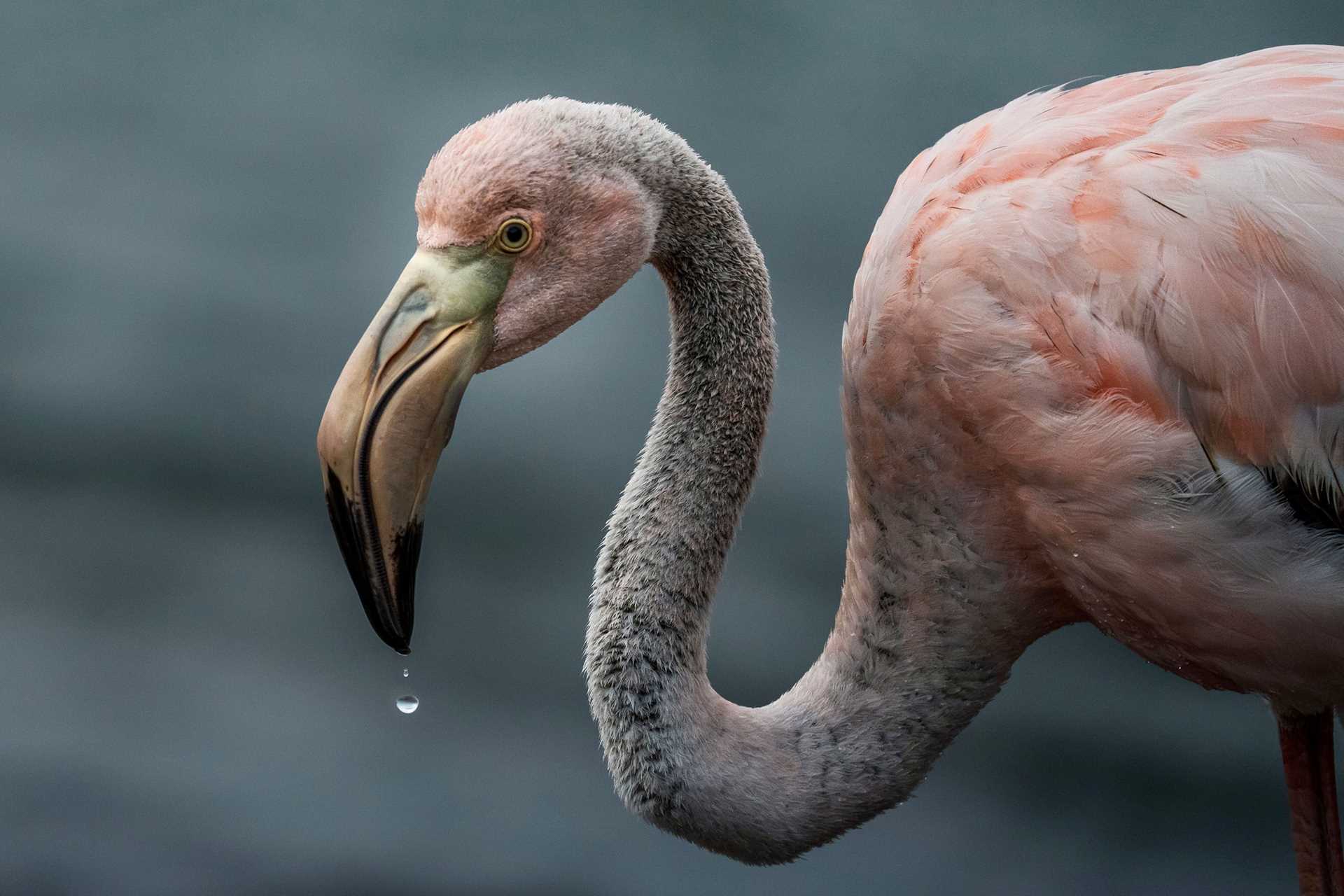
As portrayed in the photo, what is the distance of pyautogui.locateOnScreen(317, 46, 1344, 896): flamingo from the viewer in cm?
227

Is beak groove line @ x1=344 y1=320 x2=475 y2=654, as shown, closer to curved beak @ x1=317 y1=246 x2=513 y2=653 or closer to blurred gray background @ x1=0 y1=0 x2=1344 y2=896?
curved beak @ x1=317 y1=246 x2=513 y2=653

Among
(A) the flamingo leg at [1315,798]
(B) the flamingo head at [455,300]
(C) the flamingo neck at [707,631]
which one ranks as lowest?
(A) the flamingo leg at [1315,798]

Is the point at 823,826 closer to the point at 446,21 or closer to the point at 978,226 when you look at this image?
the point at 978,226

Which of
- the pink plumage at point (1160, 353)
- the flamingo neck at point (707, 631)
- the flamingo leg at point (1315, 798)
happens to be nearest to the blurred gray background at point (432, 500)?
the flamingo leg at point (1315, 798)

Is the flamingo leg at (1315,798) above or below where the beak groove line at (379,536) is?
below

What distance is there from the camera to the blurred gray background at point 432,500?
4109 millimetres

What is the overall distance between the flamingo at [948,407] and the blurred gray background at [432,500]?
1.47 meters

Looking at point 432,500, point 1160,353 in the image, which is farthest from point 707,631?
point 432,500

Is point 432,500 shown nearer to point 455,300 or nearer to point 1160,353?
point 455,300

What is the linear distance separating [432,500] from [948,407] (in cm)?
232

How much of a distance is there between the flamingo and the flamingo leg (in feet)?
0.14

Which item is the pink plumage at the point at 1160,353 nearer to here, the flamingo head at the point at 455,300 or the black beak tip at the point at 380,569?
the flamingo head at the point at 455,300

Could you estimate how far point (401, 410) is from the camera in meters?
2.27

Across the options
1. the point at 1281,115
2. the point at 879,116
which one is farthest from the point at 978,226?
the point at 879,116
